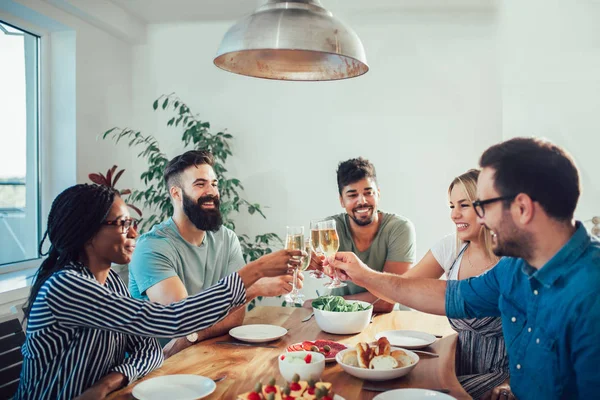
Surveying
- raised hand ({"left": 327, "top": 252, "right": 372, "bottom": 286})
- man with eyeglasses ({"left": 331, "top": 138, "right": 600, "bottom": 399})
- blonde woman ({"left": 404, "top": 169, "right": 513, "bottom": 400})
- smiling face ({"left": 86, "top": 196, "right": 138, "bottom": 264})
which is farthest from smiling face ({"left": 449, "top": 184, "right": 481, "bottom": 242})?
smiling face ({"left": 86, "top": 196, "right": 138, "bottom": 264})

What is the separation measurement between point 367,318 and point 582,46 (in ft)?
6.86

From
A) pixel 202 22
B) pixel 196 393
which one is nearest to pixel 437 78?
pixel 202 22

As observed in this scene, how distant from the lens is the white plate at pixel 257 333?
198 cm

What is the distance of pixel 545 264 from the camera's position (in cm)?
144

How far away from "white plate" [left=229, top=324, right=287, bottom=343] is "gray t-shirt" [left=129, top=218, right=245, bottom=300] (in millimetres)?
461

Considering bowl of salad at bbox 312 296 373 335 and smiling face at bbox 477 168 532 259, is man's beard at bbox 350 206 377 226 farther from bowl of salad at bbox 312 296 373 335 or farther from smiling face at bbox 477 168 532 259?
smiling face at bbox 477 168 532 259

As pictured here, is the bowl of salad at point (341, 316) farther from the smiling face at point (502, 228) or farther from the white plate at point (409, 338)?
the smiling face at point (502, 228)

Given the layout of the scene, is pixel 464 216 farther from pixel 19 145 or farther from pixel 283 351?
pixel 19 145

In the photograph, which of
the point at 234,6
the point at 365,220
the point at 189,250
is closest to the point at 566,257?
the point at 365,220

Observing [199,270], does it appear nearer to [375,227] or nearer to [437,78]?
[375,227]

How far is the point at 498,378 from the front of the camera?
2.04 meters

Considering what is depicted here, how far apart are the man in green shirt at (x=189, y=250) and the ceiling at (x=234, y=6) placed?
168cm

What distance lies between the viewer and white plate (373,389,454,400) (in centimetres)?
136

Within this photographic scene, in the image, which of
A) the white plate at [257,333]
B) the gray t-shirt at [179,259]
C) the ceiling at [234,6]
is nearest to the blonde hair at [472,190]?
Answer: the white plate at [257,333]
